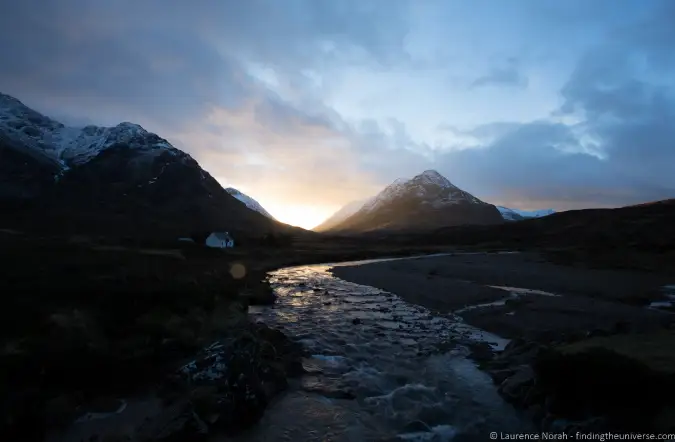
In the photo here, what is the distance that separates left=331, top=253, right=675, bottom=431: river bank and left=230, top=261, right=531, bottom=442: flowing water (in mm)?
1130

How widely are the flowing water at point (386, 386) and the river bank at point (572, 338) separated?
3.71 ft

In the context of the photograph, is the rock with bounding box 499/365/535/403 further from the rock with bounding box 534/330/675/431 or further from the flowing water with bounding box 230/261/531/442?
the rock with bounding box 534/330/675/431

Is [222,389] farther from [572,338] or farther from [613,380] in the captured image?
[572,338]

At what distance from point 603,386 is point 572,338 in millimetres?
6383

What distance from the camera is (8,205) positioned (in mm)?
158250

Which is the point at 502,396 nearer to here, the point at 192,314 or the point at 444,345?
the point at 444,345

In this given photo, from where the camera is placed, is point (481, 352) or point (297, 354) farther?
point (481, 352)

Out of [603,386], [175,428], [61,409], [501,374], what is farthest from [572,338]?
[61,409]

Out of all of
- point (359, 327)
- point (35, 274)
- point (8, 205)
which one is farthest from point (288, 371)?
point (8, 205)

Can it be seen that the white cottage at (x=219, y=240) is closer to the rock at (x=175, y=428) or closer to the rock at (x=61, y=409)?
the rock at (x=61, y=409)

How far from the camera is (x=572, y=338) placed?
52.1 ft

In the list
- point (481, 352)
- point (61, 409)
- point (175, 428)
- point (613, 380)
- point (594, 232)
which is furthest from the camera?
point (594, 232)

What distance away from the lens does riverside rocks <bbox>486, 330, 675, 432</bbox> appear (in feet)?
30.2

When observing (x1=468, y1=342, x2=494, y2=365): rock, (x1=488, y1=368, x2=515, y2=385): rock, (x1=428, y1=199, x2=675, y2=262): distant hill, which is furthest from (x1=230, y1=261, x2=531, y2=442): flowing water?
(x1=428, y1=199, x2=675, y2=262): distant hill
